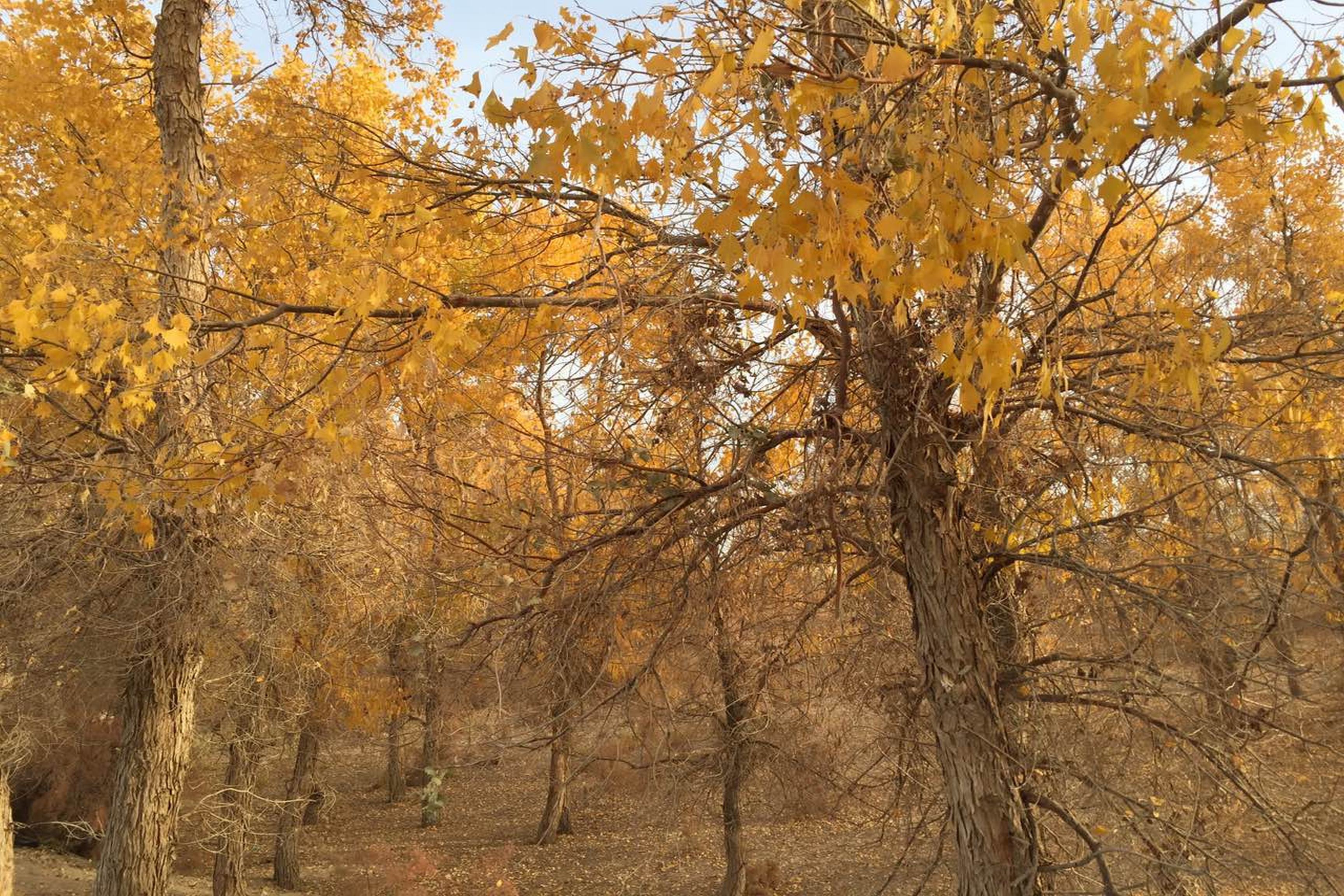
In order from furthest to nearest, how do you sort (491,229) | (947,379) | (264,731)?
(264,731) → (491,229) → (947,379)

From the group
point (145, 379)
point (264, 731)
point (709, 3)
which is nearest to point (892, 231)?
point (709, 3)

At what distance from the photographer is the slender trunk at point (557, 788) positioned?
3.78 metres

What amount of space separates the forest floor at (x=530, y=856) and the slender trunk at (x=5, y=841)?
165 cm

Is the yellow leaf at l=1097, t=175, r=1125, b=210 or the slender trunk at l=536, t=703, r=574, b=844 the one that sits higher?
the yellow leaf at l=1097, t=175, r=1125, b=210

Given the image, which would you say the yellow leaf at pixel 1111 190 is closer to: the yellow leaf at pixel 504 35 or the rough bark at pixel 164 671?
the yellow leaf at pixel 504 35

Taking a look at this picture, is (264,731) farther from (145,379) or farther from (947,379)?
(947,379)

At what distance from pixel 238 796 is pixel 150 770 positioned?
4.89 meters

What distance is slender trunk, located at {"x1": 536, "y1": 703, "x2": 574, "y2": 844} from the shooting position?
3778 millimetres

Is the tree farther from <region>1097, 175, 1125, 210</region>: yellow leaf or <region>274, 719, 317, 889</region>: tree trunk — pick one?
<region>274, 719, 317, 889</region>: tree trunk

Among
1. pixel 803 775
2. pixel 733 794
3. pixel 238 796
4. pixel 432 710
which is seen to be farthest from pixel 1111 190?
pixel 238 796

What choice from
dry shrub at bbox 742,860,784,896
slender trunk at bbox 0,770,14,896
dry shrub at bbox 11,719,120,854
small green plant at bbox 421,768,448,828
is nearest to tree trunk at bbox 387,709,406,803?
small green plant at bbox 421,768,448,828

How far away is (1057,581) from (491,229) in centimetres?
325

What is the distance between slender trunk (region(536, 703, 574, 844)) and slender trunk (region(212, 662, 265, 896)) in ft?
10.9

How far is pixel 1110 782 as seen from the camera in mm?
4238
